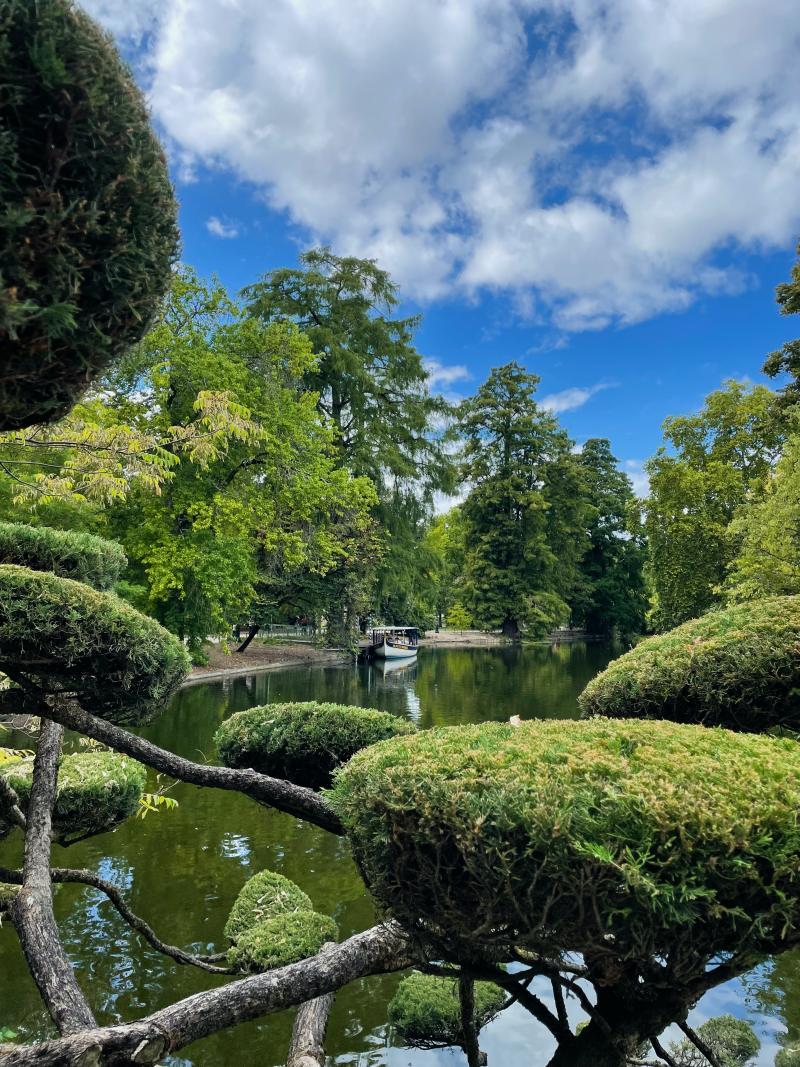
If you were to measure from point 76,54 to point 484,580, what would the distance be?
39793 millimetres

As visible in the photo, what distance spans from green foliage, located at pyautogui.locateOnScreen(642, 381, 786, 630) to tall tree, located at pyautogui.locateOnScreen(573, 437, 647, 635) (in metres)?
17.4

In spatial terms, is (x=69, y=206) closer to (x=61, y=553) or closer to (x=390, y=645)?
(x=61, y=553)

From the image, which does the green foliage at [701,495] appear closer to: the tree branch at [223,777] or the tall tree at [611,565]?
the tall tree at [611,565]

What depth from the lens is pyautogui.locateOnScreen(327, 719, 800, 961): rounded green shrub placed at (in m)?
1.85

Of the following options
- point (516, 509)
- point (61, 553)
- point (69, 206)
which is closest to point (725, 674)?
point (69, 206)

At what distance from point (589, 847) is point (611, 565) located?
49527mm

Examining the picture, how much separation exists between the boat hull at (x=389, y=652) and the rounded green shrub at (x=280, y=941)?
79.2 feet

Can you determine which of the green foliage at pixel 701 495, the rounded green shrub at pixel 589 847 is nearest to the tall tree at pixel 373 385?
the green foliage at pixel 701 495

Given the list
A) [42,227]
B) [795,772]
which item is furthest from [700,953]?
[42,227]

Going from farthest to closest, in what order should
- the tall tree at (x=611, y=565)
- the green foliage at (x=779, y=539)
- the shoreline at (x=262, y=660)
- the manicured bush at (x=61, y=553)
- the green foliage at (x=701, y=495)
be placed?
the tall tree at (x=611, y=565), the green foliage at (x=701, y=495), the shoreline at (x=262, y=660), the green foliage at (x=779, y=539), the manicured bush at (x=61, y=553)

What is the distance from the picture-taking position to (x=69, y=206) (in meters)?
1.43

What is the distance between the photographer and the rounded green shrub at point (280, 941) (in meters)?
4.41

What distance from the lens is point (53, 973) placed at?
3.14 m

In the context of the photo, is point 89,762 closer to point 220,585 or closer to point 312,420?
point 220,585
